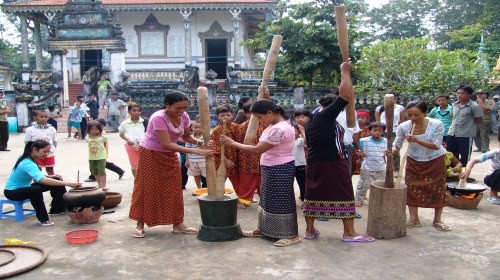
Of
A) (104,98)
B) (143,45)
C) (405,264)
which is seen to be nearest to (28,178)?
(405,264)

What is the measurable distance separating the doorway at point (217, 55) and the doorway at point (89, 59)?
554 cm

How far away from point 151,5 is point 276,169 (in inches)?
788

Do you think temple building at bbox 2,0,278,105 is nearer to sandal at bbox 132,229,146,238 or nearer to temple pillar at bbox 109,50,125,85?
temple pillar at bbox 109,50,125,85

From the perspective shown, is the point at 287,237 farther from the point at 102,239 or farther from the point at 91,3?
the point at 91,3

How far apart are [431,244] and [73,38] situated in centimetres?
1897

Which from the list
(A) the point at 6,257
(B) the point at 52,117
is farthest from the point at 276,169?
(B) the point at 52,117

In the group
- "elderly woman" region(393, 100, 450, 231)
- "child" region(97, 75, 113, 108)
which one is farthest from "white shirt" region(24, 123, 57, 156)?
"child" region(97, 75, 113, 108)

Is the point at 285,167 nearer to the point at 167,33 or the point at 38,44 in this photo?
the point at 167,33

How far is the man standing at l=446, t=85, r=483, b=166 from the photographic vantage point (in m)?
7.39

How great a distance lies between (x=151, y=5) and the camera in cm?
2262

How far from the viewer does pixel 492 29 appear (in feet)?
91.5

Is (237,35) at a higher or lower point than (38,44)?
higher

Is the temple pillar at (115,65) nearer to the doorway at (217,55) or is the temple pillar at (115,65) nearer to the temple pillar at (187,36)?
the temple pillar at (187,36)

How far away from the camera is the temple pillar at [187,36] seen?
75.7ft
